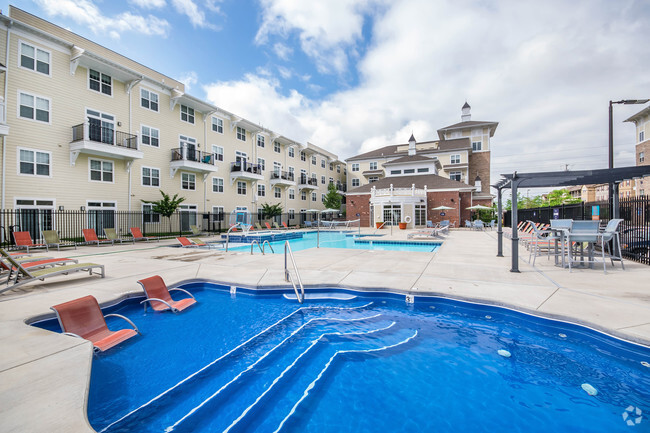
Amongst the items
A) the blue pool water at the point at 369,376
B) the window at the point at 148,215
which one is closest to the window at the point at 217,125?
the window at the point at 148,215

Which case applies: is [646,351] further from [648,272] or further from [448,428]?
[648,272]

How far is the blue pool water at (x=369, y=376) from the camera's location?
2.80 meters

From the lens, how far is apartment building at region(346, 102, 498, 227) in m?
30.9

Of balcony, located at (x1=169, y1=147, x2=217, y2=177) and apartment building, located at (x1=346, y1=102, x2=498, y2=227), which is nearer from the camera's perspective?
balcony, located at (x1=169, y1=147, x2=217, y2=177)

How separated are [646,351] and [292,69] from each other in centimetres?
2158

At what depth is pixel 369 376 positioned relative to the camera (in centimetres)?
358

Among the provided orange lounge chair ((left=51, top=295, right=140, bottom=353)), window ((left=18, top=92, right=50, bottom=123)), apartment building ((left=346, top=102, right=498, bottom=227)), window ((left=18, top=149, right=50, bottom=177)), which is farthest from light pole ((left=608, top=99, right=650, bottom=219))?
window ((left=18, top=92, right=50, bottom=123))

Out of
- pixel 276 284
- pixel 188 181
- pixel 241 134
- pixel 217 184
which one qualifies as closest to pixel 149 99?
pixel 188 181

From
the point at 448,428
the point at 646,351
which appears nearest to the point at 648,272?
the point at 646,351

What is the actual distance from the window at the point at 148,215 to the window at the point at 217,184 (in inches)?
247

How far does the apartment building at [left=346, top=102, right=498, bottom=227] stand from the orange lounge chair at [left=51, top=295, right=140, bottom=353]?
27.9 m

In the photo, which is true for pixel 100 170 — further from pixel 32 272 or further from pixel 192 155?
pixel 32 272

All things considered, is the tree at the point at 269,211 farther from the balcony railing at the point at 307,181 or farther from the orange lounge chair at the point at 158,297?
the orange lounge chair at the point at 158,297

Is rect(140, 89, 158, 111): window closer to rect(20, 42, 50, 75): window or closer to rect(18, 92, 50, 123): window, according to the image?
rect(20, 42, 50, 75): window
